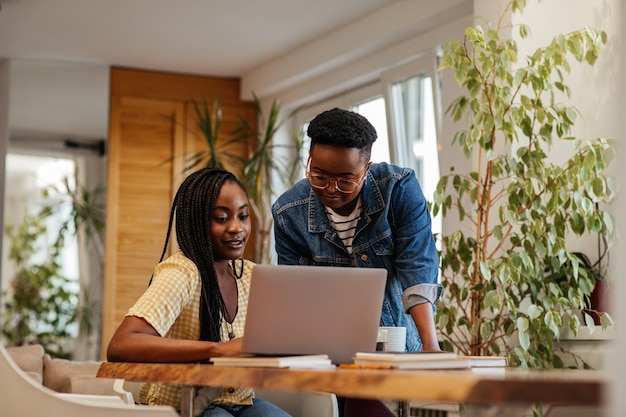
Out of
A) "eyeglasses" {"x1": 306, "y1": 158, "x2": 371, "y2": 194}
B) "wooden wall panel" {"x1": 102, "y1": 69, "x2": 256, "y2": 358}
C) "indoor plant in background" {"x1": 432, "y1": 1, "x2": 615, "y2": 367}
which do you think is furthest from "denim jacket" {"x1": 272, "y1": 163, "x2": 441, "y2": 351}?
"wooden wall panel" {"x1": 102, "y1": 69, "x2": 256, "y2": 358}

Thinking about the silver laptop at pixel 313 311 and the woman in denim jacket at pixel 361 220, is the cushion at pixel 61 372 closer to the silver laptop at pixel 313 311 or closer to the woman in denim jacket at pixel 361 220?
the woman in denim jacket at pixel 361 220

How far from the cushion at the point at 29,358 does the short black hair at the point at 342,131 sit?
7.76ft

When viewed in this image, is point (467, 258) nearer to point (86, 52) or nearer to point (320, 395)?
point (320, 395)

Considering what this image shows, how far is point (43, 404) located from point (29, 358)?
243 cm

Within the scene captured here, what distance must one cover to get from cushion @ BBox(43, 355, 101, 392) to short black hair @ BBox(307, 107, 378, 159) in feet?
7.49

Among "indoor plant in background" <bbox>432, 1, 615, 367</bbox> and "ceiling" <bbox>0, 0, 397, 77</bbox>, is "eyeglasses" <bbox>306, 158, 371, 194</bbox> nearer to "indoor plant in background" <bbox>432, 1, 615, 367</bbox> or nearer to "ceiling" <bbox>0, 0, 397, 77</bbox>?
"indoor plant in background" <bbox>432, 1, 615, 367</bbox>

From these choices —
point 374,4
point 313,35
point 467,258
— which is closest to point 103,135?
point 313,35

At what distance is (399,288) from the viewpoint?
8.84 ft

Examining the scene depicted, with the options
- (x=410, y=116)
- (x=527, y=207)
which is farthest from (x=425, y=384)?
(x=410, y=116)

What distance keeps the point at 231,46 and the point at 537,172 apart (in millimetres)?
3300

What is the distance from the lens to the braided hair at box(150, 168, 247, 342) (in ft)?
7.57

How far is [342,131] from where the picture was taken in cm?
243

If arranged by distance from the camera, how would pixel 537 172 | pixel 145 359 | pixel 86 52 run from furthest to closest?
pixel 86 52 → pixel 537 172 → pixel 145 359

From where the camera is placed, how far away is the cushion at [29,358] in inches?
169
